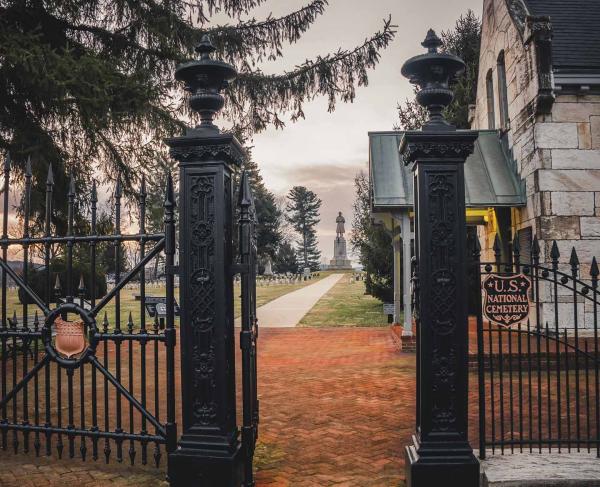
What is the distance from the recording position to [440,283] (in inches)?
157

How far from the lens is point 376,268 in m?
18.6

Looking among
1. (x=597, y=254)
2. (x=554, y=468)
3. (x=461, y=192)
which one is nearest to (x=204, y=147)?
(x=461, y=192)

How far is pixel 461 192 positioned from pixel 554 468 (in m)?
2.22

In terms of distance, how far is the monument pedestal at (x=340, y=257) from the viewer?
262 ft

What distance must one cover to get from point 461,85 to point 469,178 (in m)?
9.75

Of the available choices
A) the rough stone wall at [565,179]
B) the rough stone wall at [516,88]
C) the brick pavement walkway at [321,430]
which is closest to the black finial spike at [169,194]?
the brick pavement walkway at [321,430]

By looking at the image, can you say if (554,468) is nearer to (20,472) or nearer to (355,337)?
(20,472)

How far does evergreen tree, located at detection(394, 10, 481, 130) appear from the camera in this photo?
19.2m

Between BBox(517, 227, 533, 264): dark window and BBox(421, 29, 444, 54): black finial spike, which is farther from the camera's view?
BBox(517, 227, 533, 264): dark window

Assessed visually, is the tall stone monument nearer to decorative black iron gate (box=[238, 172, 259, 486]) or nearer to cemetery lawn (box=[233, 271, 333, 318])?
cemetery lawn (box=[233, 271, 333, 318])

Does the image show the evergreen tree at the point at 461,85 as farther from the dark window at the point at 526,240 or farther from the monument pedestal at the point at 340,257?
the monument pedestal at the point at 340,257

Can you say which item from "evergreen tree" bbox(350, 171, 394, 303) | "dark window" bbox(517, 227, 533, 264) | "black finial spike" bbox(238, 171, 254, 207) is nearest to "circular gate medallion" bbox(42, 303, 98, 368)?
"black finial spike" bbox(238, 171, 254, 207)

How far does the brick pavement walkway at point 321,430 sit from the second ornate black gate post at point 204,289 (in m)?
0.62

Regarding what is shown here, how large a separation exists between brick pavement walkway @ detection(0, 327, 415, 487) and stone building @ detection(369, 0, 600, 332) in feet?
7.90
